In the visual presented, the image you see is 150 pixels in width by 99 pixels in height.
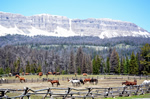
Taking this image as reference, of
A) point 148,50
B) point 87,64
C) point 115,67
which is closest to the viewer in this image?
point 148,50

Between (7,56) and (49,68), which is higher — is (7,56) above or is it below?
above

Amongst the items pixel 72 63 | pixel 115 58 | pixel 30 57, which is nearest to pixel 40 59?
pixel 30 57

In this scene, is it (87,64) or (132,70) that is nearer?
(132,70)

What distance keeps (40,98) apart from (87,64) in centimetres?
7663

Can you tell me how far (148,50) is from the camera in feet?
231

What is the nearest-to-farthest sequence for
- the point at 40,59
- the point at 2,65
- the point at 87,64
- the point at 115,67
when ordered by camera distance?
1. the point at 115,67
2. the point at 87,64
3. the point at 2,65
4. the point at 40,59

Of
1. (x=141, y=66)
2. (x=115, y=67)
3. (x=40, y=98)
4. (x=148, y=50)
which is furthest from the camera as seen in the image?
(x=115, y=67)

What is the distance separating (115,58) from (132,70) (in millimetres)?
11043

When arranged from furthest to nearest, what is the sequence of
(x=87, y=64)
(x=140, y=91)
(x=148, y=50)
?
1. (x=87, y=64)
2. (x=148, y=50)
3. (x=140, y=91)

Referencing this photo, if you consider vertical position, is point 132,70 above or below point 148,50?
below

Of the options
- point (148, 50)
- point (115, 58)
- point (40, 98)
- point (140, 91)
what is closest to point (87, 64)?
→ point (115, 58)

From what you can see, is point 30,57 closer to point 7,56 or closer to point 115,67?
point 7,56

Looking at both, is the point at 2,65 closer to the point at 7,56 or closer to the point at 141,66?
the point at 7,56

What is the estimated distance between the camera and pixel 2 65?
112 meters
